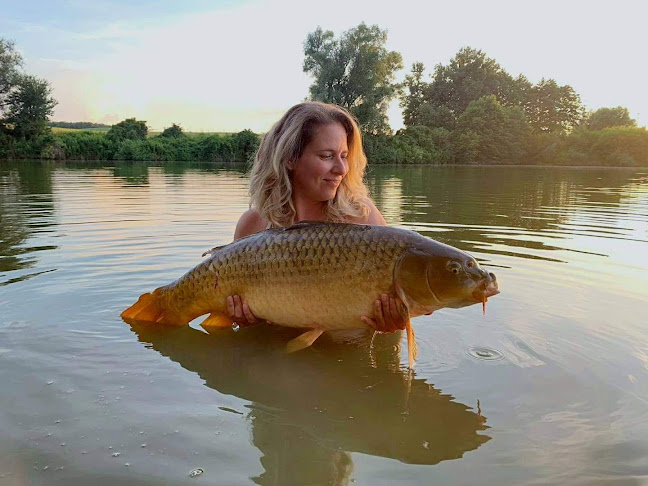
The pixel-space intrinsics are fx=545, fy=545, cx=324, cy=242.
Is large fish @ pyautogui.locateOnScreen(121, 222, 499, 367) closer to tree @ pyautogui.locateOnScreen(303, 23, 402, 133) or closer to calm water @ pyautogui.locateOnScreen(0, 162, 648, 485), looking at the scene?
calm water @ pyautogui.locateOnScreen(0, 162, 648, 485)

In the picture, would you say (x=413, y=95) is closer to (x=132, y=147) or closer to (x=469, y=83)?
(x=469, y=83)

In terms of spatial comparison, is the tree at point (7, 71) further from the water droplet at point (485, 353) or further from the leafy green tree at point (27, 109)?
the water droplet at point (485, 353)

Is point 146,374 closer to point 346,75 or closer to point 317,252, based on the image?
point 317,252

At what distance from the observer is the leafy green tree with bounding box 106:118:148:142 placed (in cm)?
4509

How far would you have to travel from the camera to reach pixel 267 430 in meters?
2.25

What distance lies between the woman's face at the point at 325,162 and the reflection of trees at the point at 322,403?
3.17 feet

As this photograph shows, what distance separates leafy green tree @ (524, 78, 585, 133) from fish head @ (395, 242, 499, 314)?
64.1m

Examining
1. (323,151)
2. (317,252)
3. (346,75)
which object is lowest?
(317,252)

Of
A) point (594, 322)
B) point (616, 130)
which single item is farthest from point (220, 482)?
point (616, 130)

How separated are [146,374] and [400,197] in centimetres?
1088

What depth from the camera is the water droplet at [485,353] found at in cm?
306

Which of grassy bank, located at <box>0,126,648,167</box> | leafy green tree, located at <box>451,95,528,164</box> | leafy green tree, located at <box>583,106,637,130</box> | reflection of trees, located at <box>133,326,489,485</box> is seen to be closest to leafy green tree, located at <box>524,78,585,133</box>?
leafy green tree, located at <box>583,106,637,130</box>

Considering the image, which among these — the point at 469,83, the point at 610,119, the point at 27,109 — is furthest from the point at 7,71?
the point at 610,119

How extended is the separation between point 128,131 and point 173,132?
15.5 feet
